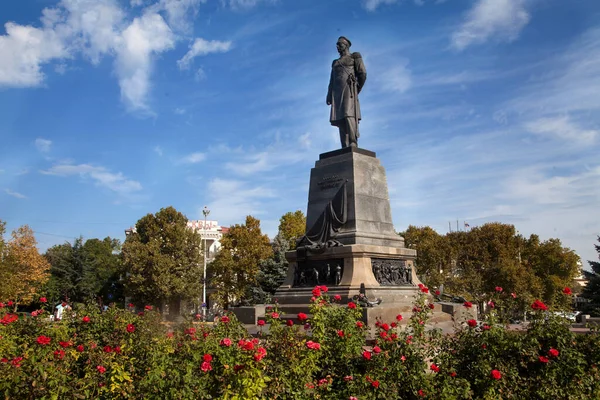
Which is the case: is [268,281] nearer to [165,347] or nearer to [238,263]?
[238,263]

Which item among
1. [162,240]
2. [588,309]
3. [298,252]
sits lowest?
[588,309]

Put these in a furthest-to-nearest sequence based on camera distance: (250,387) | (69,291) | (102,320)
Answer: (69,291) → (102,320) → (250,387)

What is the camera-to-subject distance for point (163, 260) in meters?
41.2

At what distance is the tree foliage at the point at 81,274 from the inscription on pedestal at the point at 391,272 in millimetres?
42544

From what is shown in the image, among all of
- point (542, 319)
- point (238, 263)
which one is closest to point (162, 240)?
point (238, 263)

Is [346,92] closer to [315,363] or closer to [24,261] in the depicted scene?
[315,363]

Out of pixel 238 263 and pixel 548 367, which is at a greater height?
pixel 238 263

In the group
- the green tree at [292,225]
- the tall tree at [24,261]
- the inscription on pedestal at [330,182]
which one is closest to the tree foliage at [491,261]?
the green tree at [292,225]

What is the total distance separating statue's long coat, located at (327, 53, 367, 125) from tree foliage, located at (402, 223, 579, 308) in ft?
79.8

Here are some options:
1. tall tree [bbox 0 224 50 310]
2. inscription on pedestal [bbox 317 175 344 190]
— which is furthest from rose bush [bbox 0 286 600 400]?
tall tree [bbox 0 224 50 310]

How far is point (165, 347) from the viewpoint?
6.31 meters

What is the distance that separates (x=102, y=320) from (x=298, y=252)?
775 cm

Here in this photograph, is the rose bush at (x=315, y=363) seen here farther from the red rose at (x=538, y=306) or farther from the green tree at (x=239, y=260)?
the green tree at (x=239, y=260)

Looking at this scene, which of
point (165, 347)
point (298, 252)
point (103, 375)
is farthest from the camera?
point (298, 252)
